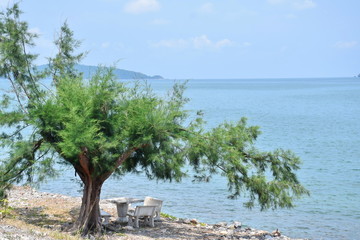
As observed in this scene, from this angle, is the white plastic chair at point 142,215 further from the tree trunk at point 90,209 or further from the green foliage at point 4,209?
the green foliage at point 4,209

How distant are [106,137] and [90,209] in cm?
208

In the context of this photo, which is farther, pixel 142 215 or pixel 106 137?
pixel 142 215

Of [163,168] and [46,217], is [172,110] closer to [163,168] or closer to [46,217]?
[163,168]

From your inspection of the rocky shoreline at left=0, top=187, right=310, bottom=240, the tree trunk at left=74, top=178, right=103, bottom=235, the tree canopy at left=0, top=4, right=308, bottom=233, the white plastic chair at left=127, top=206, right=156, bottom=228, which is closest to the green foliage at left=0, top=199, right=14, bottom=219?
the rocky shoreline at left=0, top=187, right=310, bottom=240

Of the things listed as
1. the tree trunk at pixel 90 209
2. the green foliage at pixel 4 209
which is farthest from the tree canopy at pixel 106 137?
the green foliage at pixel 4 209

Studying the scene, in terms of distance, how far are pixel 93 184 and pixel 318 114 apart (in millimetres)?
67600

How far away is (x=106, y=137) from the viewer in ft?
49.2

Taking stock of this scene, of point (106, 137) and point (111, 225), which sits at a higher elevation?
point (106, 137)

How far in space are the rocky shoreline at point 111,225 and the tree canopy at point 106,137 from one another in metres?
1.03

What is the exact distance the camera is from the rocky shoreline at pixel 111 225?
15.6 meters

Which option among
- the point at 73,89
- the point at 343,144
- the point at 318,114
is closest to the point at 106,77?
the point at 73,89

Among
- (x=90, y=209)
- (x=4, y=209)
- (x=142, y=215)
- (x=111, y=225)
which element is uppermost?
(x=90, y=209)

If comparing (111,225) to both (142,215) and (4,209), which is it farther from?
(4,209)

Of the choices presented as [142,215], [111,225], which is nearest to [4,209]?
[111,225]
